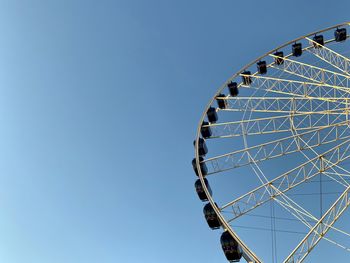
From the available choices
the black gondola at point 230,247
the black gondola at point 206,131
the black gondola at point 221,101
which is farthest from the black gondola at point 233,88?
the black gondola at point 230,247

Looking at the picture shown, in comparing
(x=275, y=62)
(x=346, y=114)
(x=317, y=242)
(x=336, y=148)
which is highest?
(x=275, y=62)

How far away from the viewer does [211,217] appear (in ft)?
65.7

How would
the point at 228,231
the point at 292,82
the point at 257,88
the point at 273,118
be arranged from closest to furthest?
the point at 228,231, the point at 273,118, the point at 292,82, the point at 257,88

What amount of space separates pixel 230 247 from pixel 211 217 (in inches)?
101

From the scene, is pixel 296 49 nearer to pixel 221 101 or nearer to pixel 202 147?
pixel 221 101

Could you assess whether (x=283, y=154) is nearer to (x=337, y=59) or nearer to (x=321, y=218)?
(x=321, y=218)

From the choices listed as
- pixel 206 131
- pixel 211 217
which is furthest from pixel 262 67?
pixel 211 217

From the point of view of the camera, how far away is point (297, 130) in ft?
68.2

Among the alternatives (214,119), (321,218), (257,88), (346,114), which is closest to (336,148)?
(346,114)

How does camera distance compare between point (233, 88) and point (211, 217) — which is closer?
point (211, 217)

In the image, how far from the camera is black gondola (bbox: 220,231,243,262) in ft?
57.8

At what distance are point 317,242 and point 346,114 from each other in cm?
691

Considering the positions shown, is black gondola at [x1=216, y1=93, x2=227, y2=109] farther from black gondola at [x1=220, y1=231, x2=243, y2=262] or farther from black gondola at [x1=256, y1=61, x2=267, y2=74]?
black gondola at [x1=220, y1=231, x2=243, y2=262]

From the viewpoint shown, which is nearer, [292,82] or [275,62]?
[292,82]
